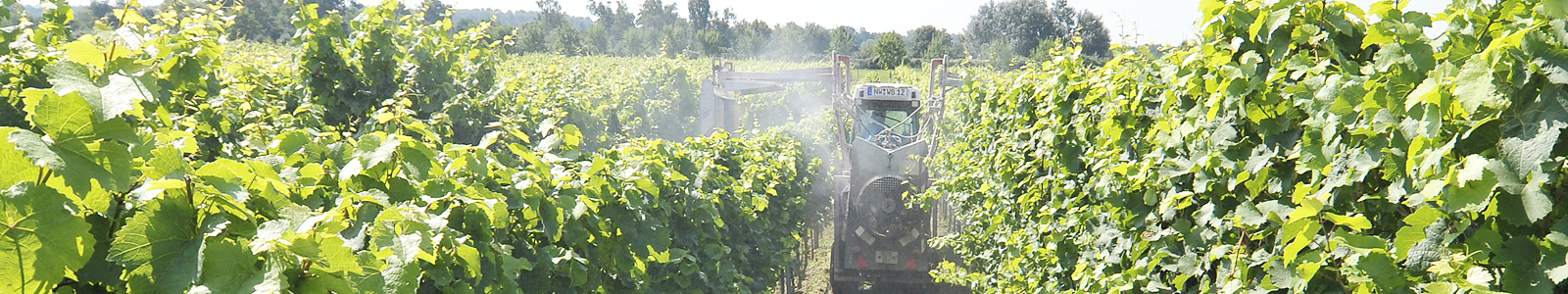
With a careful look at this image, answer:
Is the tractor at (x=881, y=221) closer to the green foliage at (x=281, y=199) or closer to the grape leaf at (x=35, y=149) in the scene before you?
the green foliage at (x=281, y=199)

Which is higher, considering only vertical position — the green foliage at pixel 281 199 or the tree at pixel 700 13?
the green foliage at pixel 281 199

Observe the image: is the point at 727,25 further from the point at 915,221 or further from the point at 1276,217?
the point at 1276,217

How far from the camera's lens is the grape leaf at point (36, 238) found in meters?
1.38

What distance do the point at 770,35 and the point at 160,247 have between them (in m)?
82.8

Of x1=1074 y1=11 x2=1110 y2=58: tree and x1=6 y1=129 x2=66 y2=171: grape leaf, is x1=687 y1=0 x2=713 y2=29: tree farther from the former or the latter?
x1=6 y1=129 x2=66 y2=171: grape leaf

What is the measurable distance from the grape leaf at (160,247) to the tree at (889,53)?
3479 cm

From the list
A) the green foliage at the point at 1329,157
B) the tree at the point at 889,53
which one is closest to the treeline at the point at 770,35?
the tree at the point at 889,53

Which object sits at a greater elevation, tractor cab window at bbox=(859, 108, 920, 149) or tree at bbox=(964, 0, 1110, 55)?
tractor cab window at bbox=(859, 108, 920, 149)

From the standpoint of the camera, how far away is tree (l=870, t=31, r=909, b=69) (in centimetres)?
3728

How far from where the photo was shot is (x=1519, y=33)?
1.71 m

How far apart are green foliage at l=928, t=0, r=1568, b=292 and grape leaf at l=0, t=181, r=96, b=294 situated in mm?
2252

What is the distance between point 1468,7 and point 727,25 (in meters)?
86.1

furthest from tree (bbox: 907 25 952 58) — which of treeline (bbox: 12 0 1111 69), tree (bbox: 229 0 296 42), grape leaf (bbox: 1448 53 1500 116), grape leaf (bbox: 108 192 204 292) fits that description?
grape leaf (bbox: 108 192 204 292)

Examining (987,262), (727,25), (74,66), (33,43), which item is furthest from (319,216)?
(727,25)
